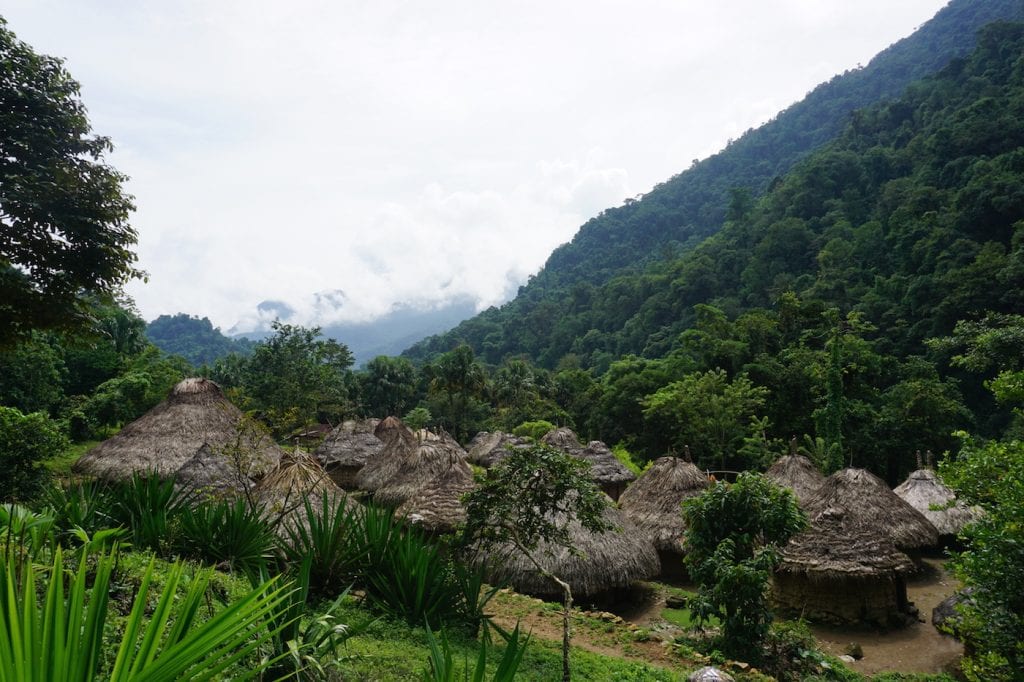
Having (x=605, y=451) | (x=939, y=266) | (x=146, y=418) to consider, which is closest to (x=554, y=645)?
(x=146, y=418)

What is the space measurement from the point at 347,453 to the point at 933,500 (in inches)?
776

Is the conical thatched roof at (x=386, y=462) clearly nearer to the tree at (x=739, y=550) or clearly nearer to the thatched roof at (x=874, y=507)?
the thatched roof at (x=874, y=507)

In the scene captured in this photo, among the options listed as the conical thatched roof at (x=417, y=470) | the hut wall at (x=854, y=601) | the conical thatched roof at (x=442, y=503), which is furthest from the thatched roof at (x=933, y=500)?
the conical thatched roof at (x=417, y=470)

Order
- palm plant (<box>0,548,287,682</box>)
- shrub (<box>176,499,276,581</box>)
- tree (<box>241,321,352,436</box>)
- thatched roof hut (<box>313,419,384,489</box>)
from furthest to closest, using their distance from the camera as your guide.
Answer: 1. tree (<box>241,321,352,436</box>)
2. thatched roof hut (<box>313,419,384,489</box>)
3. shrub (<box>176,499,276,581</box>)
4. palm plant (<box>0,548,287,682</box>)

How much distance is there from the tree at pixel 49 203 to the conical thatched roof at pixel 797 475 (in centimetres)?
1594

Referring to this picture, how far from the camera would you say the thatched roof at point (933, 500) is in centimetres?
1463

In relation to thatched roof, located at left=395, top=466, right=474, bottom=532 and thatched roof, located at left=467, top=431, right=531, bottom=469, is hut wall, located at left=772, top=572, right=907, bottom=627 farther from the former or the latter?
thatched roof, located at left=467, top=431, right=531, bottom=469

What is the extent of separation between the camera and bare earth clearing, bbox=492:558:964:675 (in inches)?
299

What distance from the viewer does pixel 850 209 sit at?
48.3 meters

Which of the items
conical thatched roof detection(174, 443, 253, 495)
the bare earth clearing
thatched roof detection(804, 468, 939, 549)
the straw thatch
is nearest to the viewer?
the bare earth clearing

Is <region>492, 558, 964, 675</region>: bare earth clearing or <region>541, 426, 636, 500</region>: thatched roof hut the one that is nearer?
<region>492, 558, 964, 675</region>: bare earth clearing

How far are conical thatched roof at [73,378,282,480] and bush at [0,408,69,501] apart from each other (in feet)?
12.7

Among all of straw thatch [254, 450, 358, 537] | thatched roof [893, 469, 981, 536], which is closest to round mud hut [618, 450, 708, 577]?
thatched roof [893, 469, 981, 536]

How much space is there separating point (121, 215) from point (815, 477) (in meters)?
17.8
